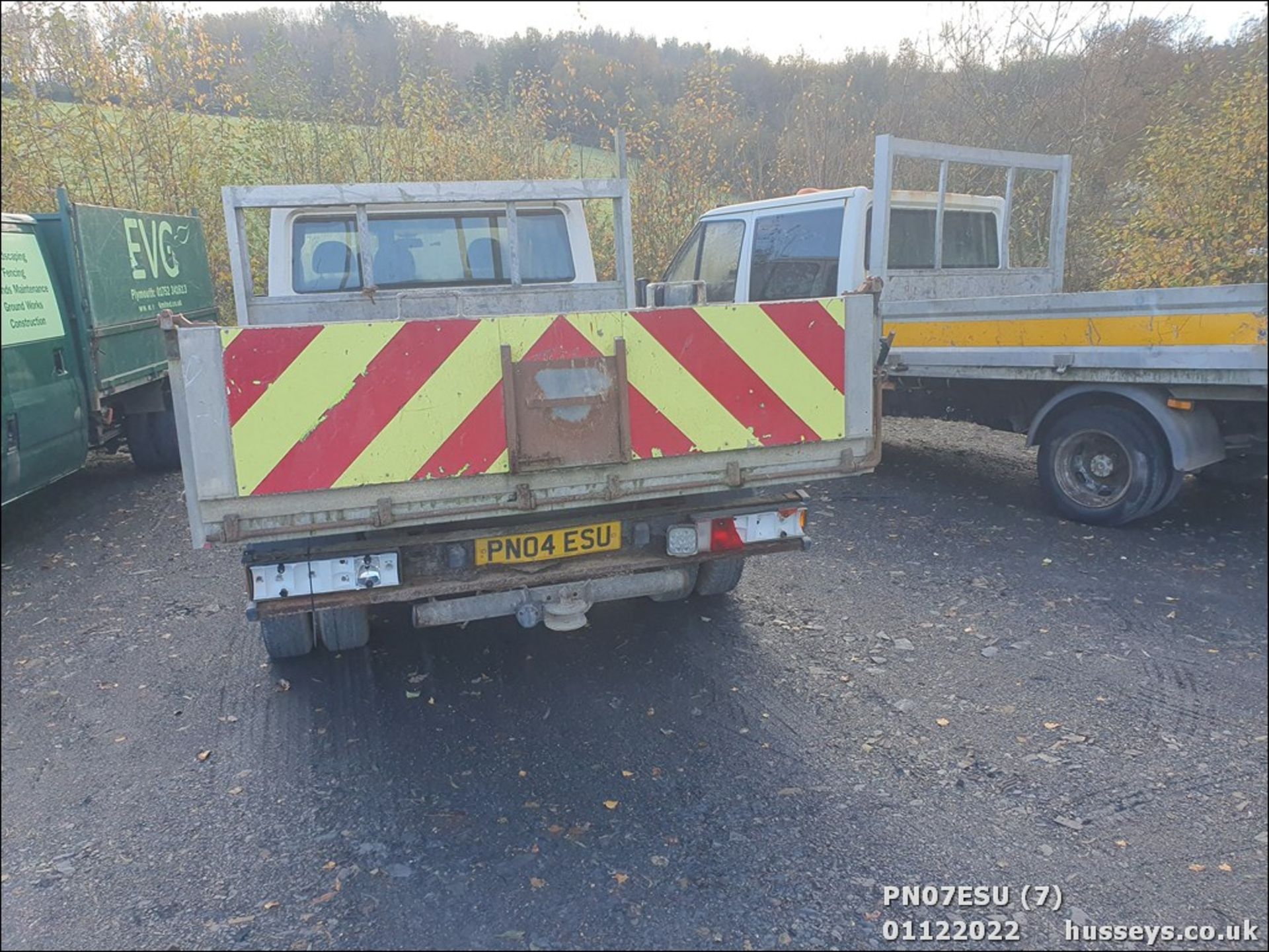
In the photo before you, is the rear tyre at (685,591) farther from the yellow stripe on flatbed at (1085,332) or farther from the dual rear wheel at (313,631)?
the yellow stripe on flatbed at (1085,332)

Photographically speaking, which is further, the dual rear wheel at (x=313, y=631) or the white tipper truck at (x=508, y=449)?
the dual rear wheel at (x=313, y=631)

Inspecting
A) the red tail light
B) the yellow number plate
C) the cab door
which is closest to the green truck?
the cab door

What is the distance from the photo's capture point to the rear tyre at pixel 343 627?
3.62 metres

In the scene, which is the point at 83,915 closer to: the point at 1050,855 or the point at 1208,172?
the point at 1050,855

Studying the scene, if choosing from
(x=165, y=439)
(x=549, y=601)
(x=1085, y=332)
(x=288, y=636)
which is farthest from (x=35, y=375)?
(x=1085, y=332)

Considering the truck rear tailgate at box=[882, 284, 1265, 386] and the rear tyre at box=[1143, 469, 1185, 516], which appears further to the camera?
the rear tyre at box=[1143, 469, 1185, 516]

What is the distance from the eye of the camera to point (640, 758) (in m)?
3.05

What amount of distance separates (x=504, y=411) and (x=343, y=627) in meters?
1.41

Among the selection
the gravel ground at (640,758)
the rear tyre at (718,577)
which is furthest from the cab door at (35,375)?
the rear tyre at (718,577)

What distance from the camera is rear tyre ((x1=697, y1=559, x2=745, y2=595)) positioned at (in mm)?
4277

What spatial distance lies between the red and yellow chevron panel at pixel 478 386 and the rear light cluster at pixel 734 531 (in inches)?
15.6

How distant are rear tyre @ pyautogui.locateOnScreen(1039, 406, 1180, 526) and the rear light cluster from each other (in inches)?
104

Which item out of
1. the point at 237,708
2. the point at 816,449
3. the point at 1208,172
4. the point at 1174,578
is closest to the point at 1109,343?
the point at 1208,172

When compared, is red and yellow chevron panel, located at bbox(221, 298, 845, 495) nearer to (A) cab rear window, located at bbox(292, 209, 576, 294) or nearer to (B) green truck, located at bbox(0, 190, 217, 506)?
(B) green truck, located at bbox(0, 190, 217, 506)
